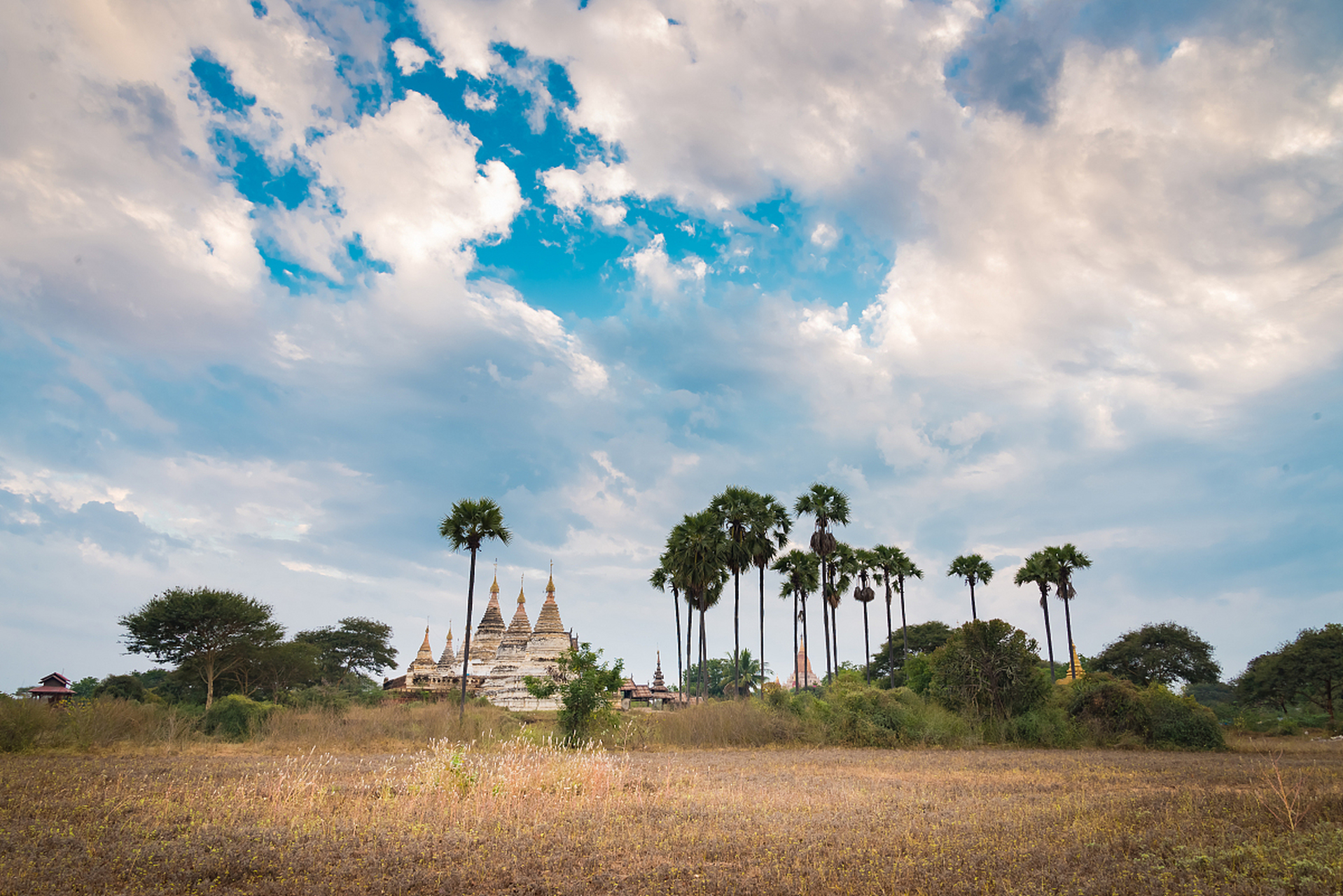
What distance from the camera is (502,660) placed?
5275 cm

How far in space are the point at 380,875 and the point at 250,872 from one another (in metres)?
1.31

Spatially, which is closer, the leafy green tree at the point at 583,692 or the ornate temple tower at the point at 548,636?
the leafy green tree at the point at 583,692

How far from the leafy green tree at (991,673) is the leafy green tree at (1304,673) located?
72.1 ft

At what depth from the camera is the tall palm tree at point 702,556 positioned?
37.7m

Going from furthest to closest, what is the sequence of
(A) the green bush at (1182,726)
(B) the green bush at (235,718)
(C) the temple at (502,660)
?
(C) the temple at (502,660)
(B) the green bush at (235,718)
(A) the green bush at (1182,726)

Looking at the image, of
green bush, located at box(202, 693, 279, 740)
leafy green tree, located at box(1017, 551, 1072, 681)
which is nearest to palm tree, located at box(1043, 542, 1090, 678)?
leafy green tree, located at box(1017, 551, 1072, 681)

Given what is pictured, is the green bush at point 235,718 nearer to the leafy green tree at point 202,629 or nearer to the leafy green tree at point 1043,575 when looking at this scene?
the leafy green tree at point 202,629

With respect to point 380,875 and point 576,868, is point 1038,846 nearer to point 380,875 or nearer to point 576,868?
point 576,868

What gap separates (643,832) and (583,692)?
1542 cm

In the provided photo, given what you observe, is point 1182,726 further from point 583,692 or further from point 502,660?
point 502,660

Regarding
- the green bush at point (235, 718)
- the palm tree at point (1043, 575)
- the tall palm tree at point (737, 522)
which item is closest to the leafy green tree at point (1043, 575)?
the palm tree at point (1043, 575)

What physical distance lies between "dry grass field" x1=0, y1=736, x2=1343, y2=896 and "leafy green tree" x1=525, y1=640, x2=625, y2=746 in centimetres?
939

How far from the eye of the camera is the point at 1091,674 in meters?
32.0

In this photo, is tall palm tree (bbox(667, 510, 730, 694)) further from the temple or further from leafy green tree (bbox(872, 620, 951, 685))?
leafy green tree (bbox(872, 620, 951, 685))
